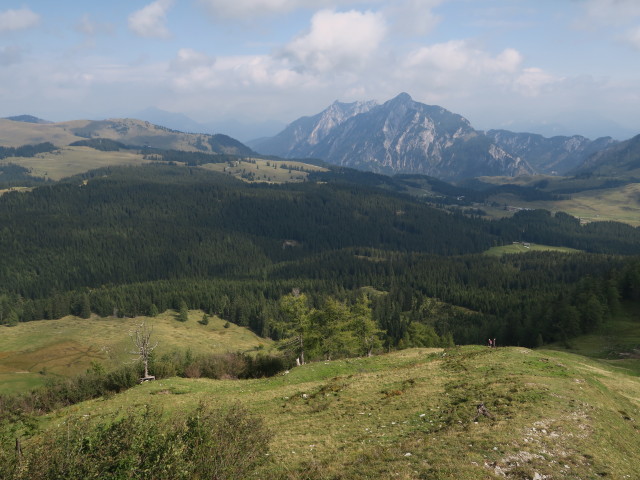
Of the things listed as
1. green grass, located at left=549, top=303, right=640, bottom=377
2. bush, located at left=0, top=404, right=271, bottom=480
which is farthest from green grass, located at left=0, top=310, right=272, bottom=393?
green grass, located at left=549, top=303, right=640, bottom=377

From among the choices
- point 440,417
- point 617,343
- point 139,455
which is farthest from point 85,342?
point 617,343

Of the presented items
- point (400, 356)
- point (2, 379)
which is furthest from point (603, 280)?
point (2, 379)

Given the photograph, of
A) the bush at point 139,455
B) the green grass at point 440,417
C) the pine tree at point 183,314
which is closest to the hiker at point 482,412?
the green grass at point 440,417

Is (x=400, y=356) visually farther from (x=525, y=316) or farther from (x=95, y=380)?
(x=525, y=316)

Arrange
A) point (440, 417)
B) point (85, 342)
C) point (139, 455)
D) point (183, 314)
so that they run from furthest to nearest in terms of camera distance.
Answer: point (183, 314)
point (85, 342)
point (440, 417)
point (139, 455)

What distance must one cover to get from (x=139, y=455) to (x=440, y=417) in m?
24.6

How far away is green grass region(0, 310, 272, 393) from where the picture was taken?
4360 inches

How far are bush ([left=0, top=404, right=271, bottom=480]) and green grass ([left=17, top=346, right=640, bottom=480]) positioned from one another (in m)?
6.88

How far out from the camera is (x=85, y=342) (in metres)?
134

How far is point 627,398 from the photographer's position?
39.1 metres

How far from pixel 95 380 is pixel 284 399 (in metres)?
37.9

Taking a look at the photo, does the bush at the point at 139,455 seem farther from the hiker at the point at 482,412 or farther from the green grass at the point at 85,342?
the green grass at the point at 85,342

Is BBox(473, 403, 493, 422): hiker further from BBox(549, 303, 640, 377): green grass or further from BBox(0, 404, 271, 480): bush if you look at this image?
BBox(549, 303, 640, 377): green grass

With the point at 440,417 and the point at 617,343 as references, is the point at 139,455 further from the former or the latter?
the point at 617,343
